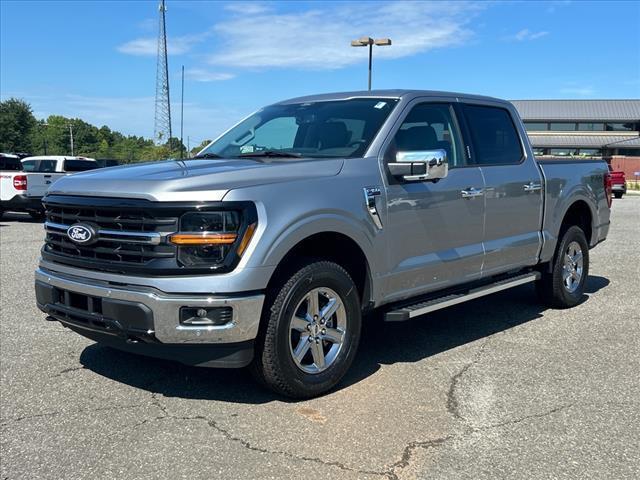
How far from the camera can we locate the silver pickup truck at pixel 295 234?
3566mm

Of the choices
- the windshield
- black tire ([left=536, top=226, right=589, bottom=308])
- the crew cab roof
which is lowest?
black tire ([left=536, top=226, right=589, bottom=308])

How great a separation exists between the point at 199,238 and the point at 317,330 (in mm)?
1048

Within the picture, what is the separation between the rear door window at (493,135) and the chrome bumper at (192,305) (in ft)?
8.96

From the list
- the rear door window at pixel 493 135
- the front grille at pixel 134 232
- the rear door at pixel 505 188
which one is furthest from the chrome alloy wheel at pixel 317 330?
the rear door window at pixel 493 135

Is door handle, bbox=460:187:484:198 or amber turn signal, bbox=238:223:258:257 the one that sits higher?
door handle, bbox=460:187:484:198

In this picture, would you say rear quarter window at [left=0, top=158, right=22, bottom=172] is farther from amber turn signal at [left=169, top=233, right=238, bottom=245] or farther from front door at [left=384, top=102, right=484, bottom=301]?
amber turn signal at [left=169, top=233, right=238, bottom=245]

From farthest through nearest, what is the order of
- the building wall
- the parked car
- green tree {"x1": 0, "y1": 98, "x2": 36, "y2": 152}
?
the building wall
green tree {"x1": 0, "y1": 98, "x2": 36, "y2": 152}
the parked car

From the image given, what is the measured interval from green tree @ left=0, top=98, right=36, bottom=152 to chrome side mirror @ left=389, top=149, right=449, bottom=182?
6051 cm

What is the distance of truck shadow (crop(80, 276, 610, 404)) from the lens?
13.9 ft

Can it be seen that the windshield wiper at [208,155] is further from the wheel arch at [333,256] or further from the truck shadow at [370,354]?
the truck shadow at [370,354]

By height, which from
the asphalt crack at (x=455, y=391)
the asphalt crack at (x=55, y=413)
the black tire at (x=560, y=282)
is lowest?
the asphalt crack at (x=55, y=413)

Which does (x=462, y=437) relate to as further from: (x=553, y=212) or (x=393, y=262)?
(x=553, y=212)

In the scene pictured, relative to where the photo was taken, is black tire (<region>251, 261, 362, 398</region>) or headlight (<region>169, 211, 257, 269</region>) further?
black tire (<region>251, 261, 362, 398</region>)

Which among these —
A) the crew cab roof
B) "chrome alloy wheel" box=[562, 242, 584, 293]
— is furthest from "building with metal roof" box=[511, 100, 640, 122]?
the crew cab roof
